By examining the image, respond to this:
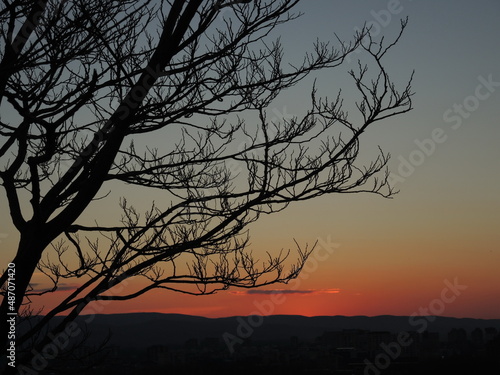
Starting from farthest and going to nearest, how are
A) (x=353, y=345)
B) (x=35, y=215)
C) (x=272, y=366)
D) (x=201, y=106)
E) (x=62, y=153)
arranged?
(x=353, y=345), (x=272, y=366), (x=62, y=153), (x=201, y=106), (x=35, y=215)

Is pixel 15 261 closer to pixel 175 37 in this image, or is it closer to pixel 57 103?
pixel 57 103

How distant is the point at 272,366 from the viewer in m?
29.7

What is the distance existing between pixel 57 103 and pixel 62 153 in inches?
31.5

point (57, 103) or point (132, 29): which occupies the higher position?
point (132, 29)

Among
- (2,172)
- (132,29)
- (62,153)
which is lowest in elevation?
(2,172)

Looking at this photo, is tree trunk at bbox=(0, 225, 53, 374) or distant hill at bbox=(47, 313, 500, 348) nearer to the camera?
tree trunk at bbox=(0, 225, 53, 374)

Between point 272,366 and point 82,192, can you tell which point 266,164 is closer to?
point 82,192

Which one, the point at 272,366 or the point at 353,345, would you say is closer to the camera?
the point at 272,366

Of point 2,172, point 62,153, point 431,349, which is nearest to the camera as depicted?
point 2,172

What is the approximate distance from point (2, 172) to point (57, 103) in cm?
58

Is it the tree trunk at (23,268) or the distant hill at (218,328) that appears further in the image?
the distant hill at (218,328)

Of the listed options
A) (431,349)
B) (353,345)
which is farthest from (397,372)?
(431,349)

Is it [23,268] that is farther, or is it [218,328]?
[218,328]

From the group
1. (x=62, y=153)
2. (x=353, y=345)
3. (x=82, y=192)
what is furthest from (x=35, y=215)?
(x=353, y=345)
